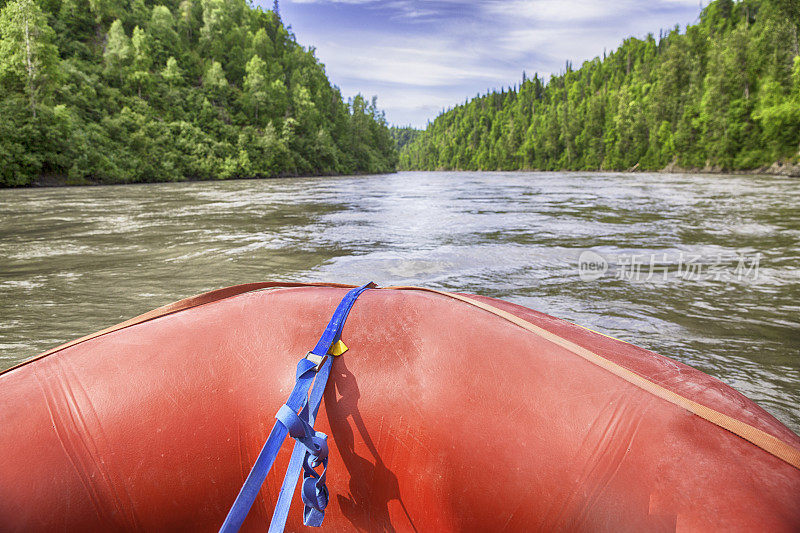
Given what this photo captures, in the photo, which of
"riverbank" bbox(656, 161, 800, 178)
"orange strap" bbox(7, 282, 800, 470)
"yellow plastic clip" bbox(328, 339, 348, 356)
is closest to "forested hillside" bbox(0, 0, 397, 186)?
"orange strap" bbox(7, 282, 800, 470)

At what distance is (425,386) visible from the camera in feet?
3.78

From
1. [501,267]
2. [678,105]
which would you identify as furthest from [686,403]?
[678,105]

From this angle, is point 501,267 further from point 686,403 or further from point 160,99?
point 160,99

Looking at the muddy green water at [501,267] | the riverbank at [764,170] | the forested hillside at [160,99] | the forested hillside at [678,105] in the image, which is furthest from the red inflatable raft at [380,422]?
the forested hillside at [678,105]

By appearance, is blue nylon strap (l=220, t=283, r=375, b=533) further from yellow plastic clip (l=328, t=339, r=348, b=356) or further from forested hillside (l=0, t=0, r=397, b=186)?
forested hillside (l=0, t=0, r=397, b=186)

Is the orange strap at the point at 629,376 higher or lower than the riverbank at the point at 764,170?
lower

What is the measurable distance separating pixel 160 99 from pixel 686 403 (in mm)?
51749

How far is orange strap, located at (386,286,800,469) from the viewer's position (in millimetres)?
904

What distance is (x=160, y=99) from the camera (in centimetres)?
4350

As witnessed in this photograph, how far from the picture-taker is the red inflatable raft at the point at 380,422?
100 centimetres

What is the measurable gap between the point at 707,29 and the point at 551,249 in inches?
2970

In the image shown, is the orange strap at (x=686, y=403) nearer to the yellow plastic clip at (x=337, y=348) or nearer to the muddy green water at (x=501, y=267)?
the yellow plastic clip at (x=337, y=348)

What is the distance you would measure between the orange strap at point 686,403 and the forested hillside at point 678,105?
4638cm

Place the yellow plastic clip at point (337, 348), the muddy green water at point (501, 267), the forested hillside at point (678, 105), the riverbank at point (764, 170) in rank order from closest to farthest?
the yellow plastic clip at point (337, 348), the muddy green water at point (501, 267), the riverbank at point (764, 170), the forested hillside at point (678, 105)
